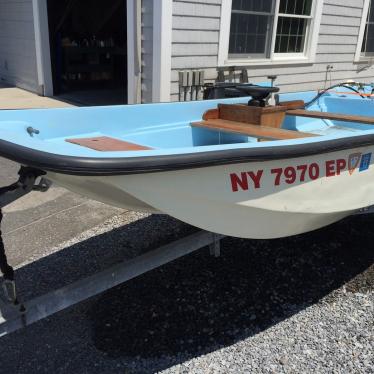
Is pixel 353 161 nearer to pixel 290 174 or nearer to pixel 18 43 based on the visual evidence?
pixel 290 174

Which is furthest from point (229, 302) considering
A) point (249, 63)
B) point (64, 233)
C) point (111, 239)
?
point (249, 63)

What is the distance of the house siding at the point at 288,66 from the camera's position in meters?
5.83

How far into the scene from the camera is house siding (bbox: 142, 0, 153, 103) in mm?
5680

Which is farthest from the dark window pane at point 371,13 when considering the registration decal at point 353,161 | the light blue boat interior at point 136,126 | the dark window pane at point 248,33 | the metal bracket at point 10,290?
the metal bracket at point 10,290

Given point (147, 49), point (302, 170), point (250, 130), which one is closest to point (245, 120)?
point (250, 130)

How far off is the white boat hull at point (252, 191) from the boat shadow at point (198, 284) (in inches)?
22.5

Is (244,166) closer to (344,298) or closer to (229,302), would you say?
(229,302)

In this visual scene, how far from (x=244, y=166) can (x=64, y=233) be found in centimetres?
203

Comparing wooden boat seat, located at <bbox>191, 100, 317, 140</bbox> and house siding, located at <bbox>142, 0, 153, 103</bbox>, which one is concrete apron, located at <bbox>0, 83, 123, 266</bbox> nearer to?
wooden boat seat, located at <bbox>191, 100, 317, 140</bbox>

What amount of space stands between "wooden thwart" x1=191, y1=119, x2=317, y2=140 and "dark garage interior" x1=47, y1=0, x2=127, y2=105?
538 centimetres

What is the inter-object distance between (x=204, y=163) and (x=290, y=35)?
6.29m

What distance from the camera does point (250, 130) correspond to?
2.97 m

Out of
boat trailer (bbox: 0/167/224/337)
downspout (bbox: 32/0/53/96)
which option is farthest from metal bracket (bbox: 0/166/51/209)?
downspout (bbox: 32/0/53/96)

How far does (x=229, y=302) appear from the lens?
2809 millimetres
